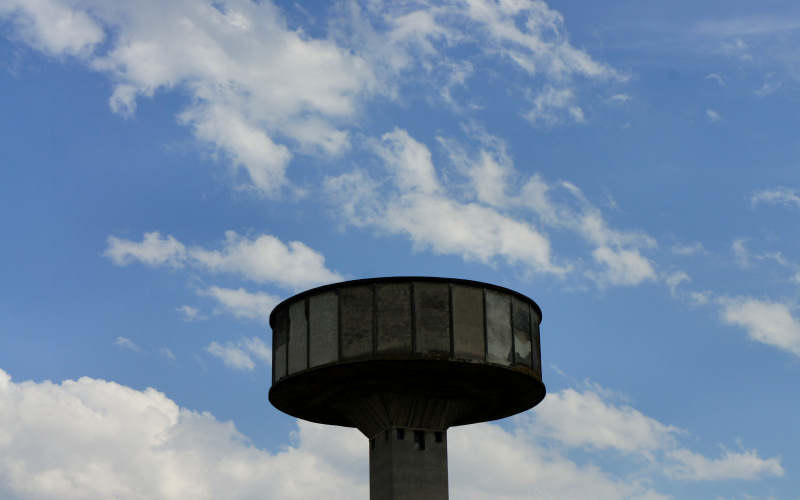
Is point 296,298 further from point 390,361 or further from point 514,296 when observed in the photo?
point 514,296

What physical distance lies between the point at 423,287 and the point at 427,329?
134 cm

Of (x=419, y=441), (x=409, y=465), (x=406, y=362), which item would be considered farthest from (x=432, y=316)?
(x=409, y=465)

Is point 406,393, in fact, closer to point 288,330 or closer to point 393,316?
point 393,316

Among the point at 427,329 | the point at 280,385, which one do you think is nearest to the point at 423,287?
the point at 427,329

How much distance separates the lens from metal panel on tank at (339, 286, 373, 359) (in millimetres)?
31375

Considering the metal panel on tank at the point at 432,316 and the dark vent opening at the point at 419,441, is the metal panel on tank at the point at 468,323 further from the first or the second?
the dark vent opening at the point at 419,441

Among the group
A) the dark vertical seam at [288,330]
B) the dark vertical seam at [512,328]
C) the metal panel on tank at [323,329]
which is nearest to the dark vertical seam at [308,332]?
the metal panel on tank at [323,329]

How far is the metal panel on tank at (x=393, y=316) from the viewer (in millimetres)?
31203

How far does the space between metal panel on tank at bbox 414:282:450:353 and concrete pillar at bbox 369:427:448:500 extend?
402cm

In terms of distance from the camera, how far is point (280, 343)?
34125 millimetres

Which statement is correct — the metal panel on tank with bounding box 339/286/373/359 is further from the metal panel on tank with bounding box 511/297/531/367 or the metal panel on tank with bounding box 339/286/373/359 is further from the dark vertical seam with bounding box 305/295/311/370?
the metal panel on tank with bounding box 511/297/531/367

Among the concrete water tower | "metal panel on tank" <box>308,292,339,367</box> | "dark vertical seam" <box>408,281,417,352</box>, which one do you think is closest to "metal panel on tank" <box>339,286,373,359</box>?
the concrete water tower

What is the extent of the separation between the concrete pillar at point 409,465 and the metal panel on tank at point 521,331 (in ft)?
12.8

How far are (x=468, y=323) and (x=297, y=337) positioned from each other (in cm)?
534
